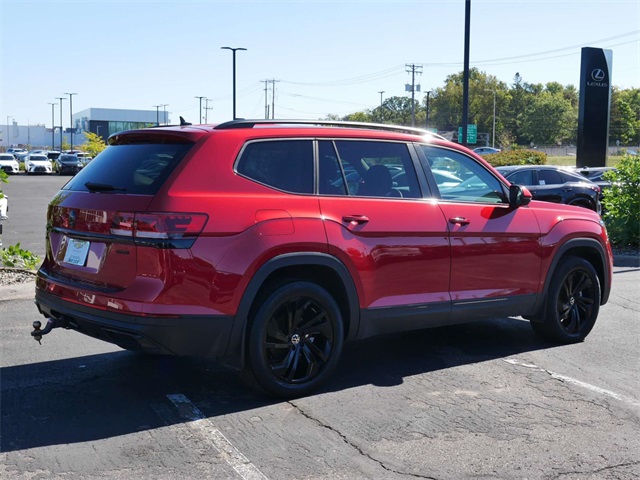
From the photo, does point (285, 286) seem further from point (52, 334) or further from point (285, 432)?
point (52, 334)

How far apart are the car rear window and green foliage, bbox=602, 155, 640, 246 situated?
36.8ft

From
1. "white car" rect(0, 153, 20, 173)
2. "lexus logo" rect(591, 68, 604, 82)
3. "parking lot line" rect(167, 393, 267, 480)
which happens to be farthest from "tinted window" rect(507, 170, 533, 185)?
"white car" rect(0, 153, 20, 173)

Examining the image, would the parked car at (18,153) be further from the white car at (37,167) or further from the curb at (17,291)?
the curb at (17,291)

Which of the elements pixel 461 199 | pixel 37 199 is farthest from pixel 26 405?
pixel 37 199

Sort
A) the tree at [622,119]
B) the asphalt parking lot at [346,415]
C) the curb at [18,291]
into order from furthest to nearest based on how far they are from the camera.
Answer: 1. the tree at [622,119]
2. the curb at [18,291]
3. the asphalt parking lot at [346,415]

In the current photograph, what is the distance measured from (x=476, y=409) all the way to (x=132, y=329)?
232cm

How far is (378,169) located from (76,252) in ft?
7.39

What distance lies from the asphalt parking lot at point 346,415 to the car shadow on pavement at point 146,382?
15mm

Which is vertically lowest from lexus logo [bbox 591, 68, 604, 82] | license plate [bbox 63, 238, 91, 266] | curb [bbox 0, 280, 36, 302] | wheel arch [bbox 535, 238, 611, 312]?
curb [bbox 0, 280, 36, 302]

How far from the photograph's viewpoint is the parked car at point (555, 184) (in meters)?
17.8

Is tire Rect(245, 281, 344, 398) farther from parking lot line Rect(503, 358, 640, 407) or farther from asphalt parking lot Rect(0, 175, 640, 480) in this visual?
parking lot line Rect(503, 358, 640, 407)

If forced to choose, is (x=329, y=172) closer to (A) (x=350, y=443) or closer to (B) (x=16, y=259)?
(A) (x=350, y=443)

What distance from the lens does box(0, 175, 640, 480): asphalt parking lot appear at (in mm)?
4020

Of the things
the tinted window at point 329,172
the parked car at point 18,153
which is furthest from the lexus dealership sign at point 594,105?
the parked car at point 18,153
